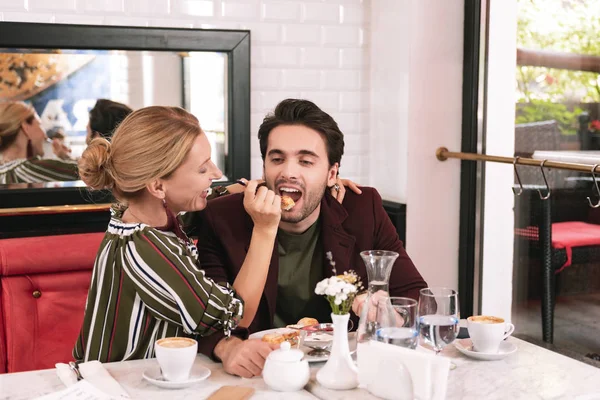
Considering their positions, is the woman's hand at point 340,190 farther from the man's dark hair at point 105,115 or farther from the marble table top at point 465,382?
the man's dark hair at point 105,115

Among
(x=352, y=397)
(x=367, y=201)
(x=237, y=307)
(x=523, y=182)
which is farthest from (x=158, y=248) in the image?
(x=523, y=182)

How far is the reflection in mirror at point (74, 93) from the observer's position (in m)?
3.21

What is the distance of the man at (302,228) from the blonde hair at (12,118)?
4.04ft

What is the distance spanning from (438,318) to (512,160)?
1.55 meters

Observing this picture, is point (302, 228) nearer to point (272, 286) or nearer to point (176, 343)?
point (272, 286)

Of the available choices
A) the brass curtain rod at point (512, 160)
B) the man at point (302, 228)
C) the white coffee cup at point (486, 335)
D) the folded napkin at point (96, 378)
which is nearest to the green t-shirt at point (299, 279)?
the man at point (302, 228)

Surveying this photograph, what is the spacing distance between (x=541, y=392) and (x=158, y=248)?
2.95 ft

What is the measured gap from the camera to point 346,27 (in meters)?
3.73

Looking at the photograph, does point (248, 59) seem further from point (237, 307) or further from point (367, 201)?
point (237, 307)

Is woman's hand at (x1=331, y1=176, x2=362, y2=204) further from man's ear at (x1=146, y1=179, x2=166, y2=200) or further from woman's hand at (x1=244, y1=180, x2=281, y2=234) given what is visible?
man's ear at (x1=146, y1=179, x2=166, y2=200)

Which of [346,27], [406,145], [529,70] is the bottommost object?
[406,145]

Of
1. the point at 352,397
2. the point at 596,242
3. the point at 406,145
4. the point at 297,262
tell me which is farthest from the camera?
the point at 406,145

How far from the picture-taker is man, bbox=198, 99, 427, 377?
2.27m

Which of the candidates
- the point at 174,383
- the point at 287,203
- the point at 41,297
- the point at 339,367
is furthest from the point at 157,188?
the point at 41,297
